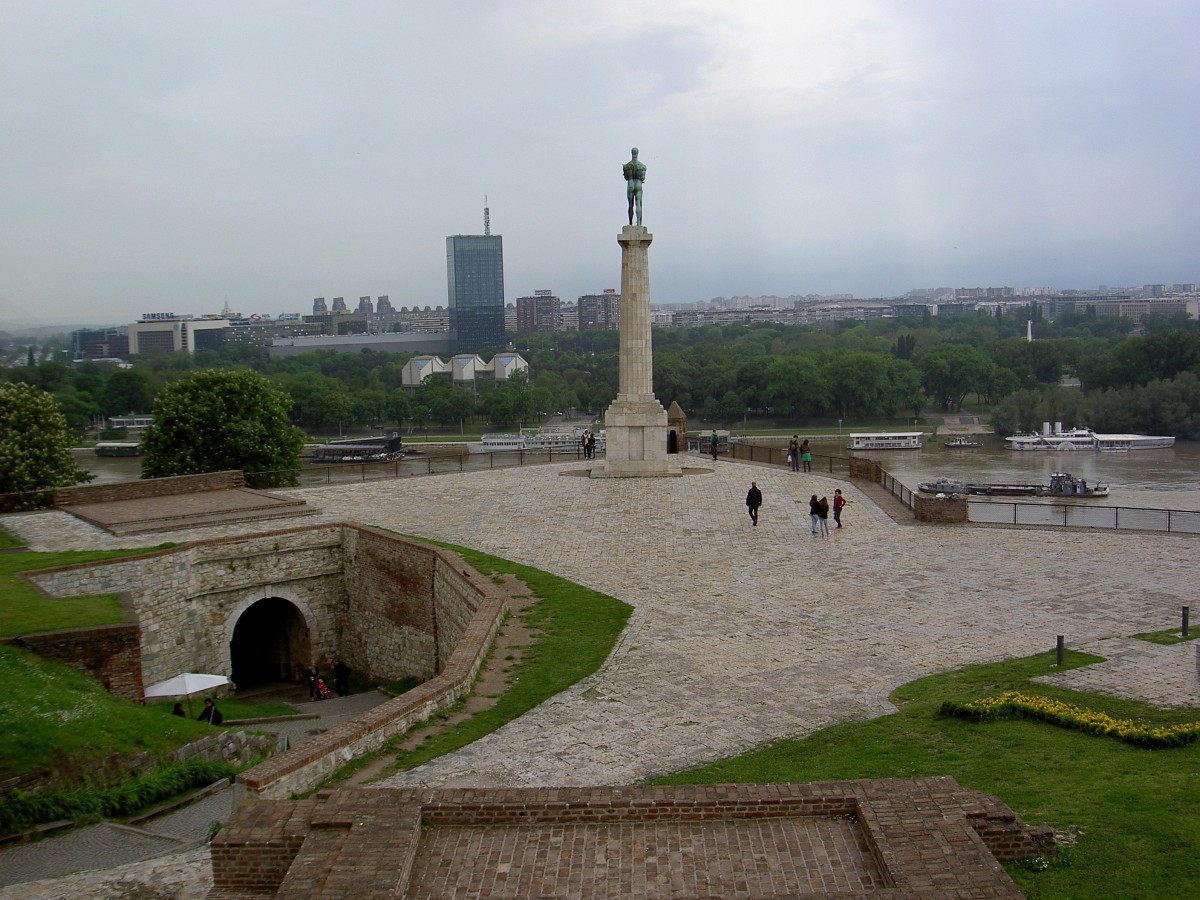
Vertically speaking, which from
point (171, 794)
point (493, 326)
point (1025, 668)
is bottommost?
point (171, 794)

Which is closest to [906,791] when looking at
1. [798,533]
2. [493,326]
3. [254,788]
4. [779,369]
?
[254,788]

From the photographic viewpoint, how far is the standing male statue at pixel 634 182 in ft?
101

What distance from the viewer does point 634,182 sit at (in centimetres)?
3106

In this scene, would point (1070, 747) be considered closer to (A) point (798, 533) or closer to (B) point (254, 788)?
(B) point (254, 788)

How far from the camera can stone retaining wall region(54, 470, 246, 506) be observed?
81.5 ft

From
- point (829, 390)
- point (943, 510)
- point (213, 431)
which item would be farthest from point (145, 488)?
point (829, 390)

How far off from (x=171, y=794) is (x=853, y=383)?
8137cm

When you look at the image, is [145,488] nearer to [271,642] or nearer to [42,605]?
[271,642]

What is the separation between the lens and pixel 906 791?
735 centimetres

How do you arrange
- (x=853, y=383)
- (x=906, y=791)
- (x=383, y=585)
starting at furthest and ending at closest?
(x=853, y=383)
(x=383, y=585)
(x=906, y=791)

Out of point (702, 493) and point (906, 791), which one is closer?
point (906, 791)

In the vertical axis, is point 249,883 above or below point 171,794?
above

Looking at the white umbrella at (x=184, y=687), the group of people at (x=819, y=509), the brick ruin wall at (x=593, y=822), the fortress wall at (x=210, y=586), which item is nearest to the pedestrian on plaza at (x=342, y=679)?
the fortress wall at (x=210, y=586)

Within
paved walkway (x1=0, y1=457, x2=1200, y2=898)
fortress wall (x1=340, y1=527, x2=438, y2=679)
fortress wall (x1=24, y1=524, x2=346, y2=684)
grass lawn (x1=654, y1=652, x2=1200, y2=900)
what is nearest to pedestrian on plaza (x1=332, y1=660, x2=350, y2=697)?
fortress wall (x1=340, y1=527, x2=438, y2=679)
